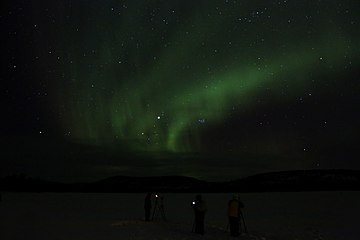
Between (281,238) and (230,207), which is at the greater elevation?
(230,207)

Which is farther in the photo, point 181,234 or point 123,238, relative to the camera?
point 181,234

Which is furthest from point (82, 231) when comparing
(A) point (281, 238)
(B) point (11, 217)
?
(A) point (281, 238)

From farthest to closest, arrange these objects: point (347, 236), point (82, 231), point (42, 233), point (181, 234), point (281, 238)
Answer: point (347, 236) < point (281, 238) < point (181, 234) < point (82, 231) < point (42, 233)

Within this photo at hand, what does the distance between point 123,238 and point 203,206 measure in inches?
146

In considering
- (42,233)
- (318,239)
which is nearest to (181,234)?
(42,233)

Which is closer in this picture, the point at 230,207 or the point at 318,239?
the point at 230,207

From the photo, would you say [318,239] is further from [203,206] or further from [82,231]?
[82,231]

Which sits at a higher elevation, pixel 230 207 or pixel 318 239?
pixel 230 207

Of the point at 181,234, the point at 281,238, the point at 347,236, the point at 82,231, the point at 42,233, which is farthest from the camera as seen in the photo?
the point at 347,236

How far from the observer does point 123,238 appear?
15.6 meters

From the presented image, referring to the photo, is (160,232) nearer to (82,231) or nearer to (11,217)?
(82,231)

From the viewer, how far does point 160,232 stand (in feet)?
58.5

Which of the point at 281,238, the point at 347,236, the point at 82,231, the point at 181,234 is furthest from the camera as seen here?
the point at 347,236

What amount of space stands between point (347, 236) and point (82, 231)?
45.0ft
